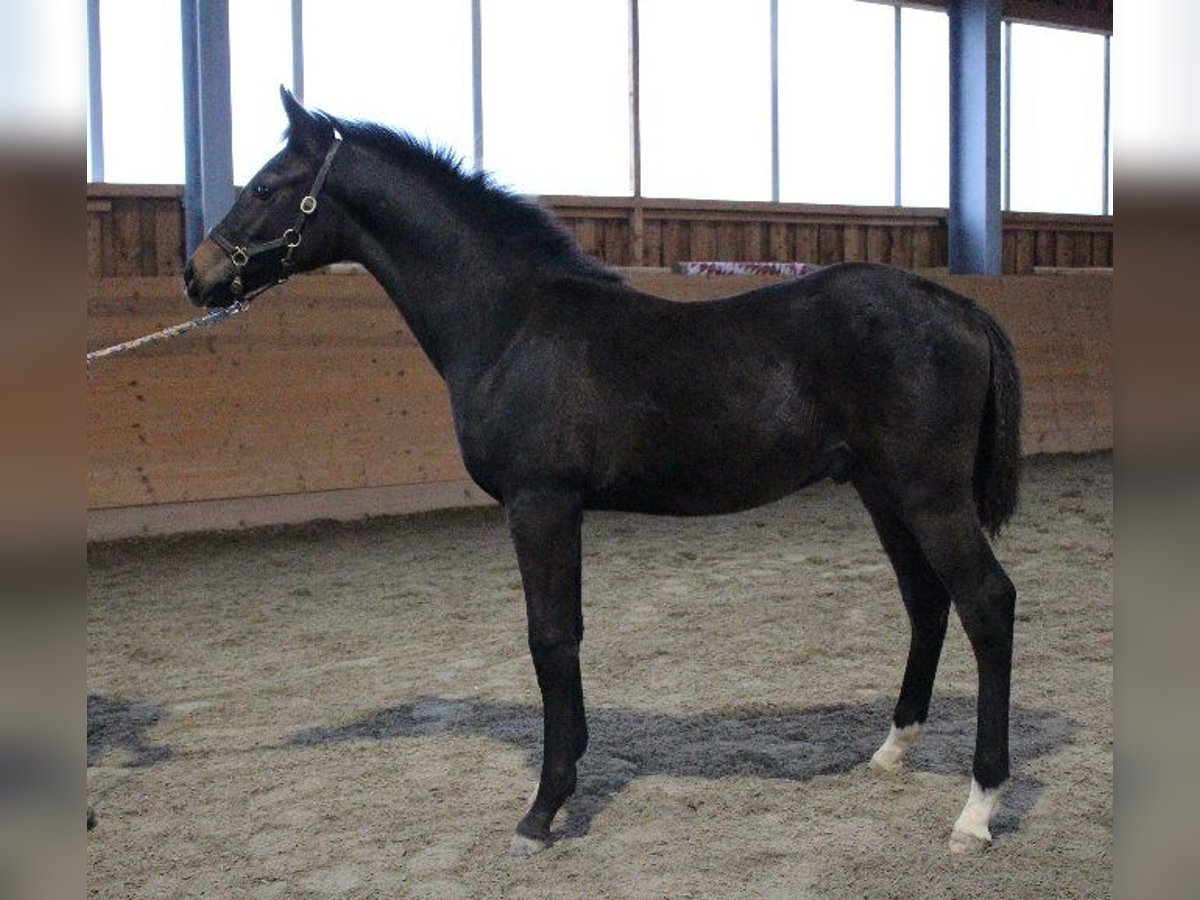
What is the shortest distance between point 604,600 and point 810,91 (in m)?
7.33

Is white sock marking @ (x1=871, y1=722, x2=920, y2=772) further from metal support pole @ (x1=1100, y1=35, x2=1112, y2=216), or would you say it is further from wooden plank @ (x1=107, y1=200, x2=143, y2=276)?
metal support pole @ (x1=1100, y1=35, x2=1112, y2=216)

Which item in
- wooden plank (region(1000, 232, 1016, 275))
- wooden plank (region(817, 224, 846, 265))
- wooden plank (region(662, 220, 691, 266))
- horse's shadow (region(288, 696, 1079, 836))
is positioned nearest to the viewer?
horse's shadow (region(288, 696, 1079, 836))

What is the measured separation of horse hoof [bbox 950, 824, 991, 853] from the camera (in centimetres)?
252

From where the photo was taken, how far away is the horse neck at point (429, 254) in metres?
2.91

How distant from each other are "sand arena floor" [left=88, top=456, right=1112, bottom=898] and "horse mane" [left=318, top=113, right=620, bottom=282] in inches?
52.8

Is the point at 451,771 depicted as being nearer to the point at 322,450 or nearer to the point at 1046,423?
the point at 322,450

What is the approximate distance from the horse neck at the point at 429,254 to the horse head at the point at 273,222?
0.08 m

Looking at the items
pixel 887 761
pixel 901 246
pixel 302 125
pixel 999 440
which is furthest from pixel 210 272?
pixel 901 246

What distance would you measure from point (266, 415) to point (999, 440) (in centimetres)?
486

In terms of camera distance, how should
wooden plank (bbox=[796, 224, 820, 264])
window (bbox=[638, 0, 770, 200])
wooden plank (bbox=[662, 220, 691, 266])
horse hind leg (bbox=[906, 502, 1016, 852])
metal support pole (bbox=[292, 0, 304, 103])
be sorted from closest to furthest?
1. horse hind leg (bbox=[906, 502, 1016, 852])
2. metal support pole (bbox=[292, 0, 304, 103])
3. window (bbox=[638, 0, 770, 200])
4. wooden plank (bbox=[662, 220, 691, 266])
5. wooden plank (bbox=[796, 224, 820, 264])

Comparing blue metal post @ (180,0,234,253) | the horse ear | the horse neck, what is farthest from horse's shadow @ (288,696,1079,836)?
blue metal post @ (180,0,234,253)

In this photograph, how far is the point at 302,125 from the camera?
2912mm

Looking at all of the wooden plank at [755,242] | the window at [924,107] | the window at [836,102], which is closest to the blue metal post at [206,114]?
the wooden plank at [755,242]

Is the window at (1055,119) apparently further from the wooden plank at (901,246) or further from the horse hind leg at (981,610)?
the horse hind leg at (981,610)
